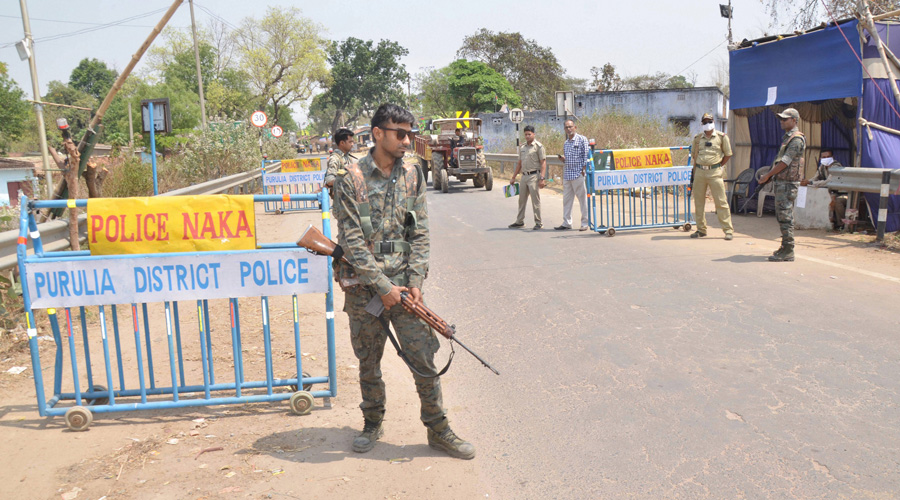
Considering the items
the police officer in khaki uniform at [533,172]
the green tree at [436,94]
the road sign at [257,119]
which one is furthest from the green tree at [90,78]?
the police officer in khaki uniform at [533,172]

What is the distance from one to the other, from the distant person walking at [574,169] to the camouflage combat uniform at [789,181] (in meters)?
3.64

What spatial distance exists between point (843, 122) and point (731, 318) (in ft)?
25.5

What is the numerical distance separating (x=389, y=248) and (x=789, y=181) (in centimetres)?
696

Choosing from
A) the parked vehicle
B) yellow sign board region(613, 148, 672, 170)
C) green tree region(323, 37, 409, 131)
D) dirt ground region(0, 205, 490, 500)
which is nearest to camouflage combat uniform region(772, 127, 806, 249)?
yellow sign board region(613, 148, 672, 170)

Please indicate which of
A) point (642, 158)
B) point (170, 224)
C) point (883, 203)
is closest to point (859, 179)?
point (883, 203)

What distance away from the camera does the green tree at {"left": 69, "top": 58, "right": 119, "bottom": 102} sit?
103 m

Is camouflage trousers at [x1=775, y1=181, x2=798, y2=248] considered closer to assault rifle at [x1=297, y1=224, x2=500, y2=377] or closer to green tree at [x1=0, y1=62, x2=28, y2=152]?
assault rifle at [x1=297, y1=224, x2=500, y2=377]

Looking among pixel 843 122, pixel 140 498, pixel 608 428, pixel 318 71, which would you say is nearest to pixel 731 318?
pixel 608 428

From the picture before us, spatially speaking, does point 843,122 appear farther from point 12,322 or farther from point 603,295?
point 12,322

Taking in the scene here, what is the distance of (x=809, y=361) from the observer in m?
5.15

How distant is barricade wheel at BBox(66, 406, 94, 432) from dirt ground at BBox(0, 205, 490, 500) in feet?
0.19

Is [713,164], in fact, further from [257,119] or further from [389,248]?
[257,119]

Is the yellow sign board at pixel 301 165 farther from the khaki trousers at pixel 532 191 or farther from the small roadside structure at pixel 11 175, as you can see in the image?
the small roadside structure at pixel 11 175

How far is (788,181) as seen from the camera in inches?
351
